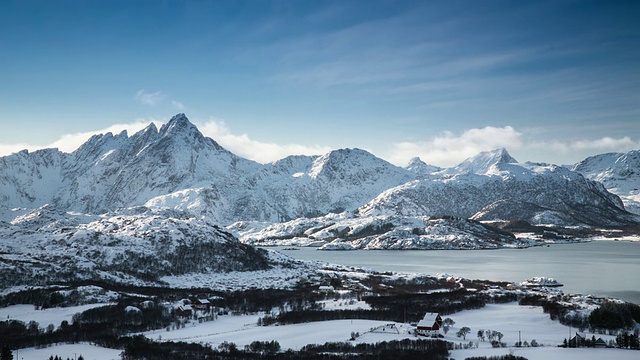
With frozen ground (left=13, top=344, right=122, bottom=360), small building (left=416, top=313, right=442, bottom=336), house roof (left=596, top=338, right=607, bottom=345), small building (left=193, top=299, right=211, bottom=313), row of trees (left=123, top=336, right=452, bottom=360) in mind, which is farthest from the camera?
small building (left=193, top=299, right=211, bottom=313)

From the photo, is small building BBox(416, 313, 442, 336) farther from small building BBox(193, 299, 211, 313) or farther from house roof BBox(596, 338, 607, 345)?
small building BBox(193, 299, 211, 313)

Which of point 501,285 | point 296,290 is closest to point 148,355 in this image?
point 296,290

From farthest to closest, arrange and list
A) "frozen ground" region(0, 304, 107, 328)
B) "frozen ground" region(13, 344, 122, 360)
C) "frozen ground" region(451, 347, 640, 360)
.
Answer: "frozen ground" region(0, 304, 107, 328), "frozen ground" region(13, 344, 122, 360), "frozen ground" region(451, 347, 640, 360)

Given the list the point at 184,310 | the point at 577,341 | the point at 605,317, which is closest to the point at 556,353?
the point at 577,341

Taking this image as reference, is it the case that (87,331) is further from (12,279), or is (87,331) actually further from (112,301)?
(12,279)

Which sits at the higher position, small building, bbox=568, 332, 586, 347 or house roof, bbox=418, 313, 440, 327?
house roof, bbox=418, 313, 440, 327

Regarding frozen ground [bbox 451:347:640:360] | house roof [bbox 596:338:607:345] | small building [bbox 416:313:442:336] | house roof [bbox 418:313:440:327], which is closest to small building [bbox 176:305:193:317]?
small building [bbox 416:313:442:336]

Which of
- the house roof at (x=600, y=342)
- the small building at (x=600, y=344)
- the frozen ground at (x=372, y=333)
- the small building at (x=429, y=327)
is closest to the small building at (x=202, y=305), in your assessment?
the frozen ground at (x=372, y=333)

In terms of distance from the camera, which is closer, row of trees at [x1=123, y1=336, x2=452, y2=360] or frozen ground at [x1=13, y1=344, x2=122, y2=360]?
row of trees at [x1=123, y1=336, x2=452, y2=360]

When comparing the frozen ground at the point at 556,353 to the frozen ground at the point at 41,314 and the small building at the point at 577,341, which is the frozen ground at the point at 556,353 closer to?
the small building at the point at 577,341
